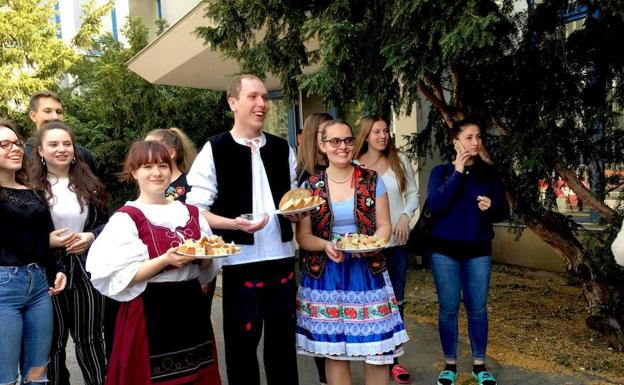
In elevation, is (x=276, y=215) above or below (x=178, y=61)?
below

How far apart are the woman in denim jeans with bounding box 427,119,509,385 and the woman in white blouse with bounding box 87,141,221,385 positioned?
1740 mm

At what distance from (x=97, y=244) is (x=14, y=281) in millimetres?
706

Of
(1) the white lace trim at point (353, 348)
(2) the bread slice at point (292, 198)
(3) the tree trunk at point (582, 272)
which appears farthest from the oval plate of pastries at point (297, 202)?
(3) the tree trunk at point (582, 272)

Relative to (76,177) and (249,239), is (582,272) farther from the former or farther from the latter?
(76,177)

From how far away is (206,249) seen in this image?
8.45 feet

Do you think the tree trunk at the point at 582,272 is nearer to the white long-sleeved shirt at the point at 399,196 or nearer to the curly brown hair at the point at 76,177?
the white long-sleeved shirt at the point at 399,196

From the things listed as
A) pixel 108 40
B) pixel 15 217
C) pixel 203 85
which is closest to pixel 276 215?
pixel 15 217

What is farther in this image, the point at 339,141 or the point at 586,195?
the point at 586,195

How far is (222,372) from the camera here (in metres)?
4.54

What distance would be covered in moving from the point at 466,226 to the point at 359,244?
1.06 metres

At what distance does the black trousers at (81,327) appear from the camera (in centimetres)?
352

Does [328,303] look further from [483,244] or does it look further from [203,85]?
[203,85]

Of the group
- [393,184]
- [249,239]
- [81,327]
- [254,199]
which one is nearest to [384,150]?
[393,184]

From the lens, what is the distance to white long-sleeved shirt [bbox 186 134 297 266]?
3.08 m
